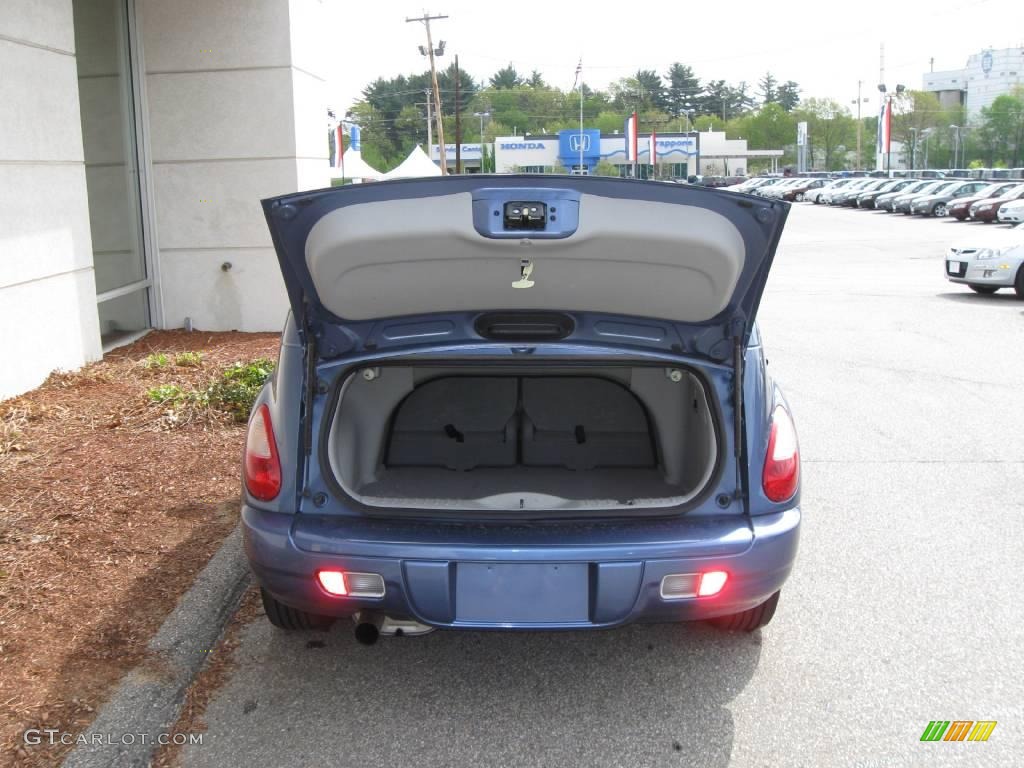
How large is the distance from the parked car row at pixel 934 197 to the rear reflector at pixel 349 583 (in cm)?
2685

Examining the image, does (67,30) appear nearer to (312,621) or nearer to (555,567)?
(312,621)

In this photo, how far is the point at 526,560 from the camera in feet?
10.3

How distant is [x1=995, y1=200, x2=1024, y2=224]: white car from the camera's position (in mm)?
35472

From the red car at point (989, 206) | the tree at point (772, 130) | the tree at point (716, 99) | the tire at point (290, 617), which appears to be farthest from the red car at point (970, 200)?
the tree at point (716, 99)

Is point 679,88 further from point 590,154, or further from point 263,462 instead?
point 263,462

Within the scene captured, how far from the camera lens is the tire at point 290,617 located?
370 centimetres

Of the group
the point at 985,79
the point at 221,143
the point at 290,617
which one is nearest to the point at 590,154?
the point at 221,143

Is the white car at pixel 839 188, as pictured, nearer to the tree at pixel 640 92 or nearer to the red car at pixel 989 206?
the red car at pixel 989 206

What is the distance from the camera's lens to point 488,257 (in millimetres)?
3047

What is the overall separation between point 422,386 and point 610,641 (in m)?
1.39

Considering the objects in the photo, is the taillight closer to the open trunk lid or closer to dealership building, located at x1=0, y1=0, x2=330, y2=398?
the open trunk lid

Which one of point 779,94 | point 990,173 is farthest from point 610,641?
point 779,94

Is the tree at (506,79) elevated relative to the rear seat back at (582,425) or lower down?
elevated

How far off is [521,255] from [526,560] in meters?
→ 0.93
